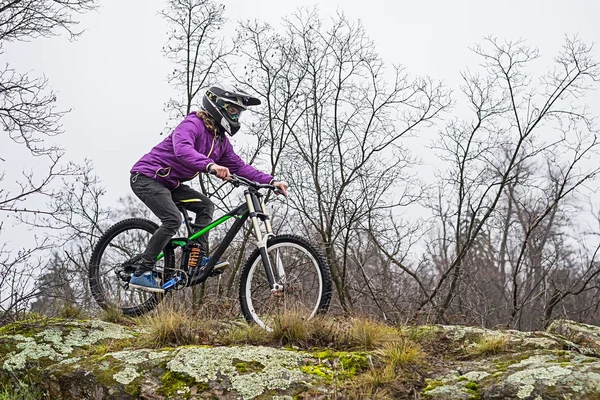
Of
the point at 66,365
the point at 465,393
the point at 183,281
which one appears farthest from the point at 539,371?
the point at 183,281

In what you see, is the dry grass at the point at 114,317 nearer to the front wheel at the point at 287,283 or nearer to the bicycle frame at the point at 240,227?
the bicycle frame at the point at 240,227

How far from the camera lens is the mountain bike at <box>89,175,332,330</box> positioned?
4.84 metres

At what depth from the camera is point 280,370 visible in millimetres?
3611

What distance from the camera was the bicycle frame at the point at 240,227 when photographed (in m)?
4.99

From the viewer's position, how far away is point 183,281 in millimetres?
5496

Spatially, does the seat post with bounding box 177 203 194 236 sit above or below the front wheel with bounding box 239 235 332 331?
above

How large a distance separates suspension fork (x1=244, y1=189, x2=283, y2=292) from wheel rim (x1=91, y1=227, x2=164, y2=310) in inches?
45.5

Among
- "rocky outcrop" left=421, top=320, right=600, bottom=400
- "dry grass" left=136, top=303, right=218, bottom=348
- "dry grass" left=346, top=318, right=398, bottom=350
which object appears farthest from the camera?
"dry grass" left=136, top=303, right=218, bottom=348

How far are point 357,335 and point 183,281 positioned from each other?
199 centimetres

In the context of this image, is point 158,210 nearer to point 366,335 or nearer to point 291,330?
point 291,330

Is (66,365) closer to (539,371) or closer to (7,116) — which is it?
(539,371)

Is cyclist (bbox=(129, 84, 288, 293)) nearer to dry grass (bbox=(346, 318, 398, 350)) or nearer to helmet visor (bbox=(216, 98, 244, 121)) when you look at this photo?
helmet visor (bbox=(216, 98, 244, 121))

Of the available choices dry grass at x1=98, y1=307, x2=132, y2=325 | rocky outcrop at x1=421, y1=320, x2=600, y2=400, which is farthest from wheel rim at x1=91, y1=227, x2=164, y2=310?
rocky outcrop at x1=421, y1=320, x2=600, y2=400

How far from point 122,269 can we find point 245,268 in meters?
1.42
